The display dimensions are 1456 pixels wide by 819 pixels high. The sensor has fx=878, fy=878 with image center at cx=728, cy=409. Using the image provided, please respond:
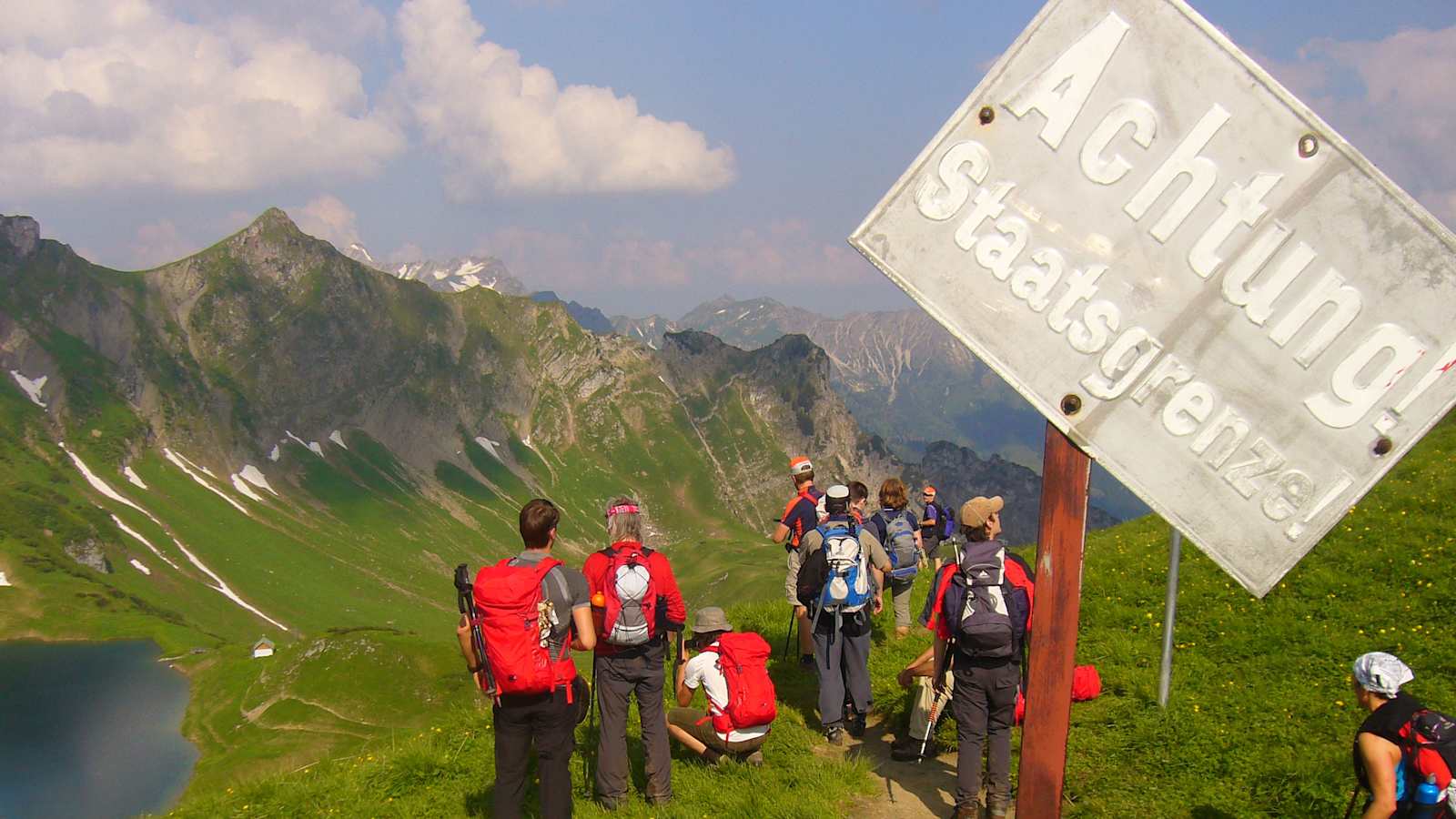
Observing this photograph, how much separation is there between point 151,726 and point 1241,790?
16241 cm

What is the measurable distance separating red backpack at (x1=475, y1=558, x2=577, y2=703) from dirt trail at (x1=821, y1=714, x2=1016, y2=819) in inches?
161

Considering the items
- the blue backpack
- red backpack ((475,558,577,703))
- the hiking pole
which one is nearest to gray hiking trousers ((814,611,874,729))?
the blue backpack

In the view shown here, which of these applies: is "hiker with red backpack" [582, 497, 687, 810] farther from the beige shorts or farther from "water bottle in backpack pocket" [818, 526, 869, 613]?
the beige shorts

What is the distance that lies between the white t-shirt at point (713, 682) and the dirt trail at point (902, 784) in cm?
157

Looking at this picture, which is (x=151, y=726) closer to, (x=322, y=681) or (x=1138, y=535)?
(x=322, y=681)

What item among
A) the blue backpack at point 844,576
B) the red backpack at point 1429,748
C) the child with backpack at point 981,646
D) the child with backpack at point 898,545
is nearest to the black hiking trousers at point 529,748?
the child with backpack at point 981,646

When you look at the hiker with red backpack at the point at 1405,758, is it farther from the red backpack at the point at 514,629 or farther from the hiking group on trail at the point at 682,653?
the red backpack at the point at 514,629

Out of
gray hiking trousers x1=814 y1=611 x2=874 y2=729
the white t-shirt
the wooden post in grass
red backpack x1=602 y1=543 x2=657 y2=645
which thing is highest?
the wooden post in grass

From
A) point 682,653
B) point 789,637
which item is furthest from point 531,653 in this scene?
point 789,637

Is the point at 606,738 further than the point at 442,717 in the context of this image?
No

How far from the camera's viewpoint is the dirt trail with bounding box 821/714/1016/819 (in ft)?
33.3

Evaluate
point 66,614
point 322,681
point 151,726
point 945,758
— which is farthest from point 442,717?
point 66,614

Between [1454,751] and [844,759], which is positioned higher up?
[1454,751]

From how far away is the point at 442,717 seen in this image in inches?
513
